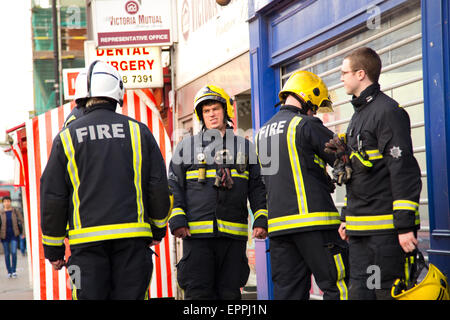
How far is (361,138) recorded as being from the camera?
4848mm

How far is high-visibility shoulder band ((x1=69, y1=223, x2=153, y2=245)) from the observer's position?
15.6 ft

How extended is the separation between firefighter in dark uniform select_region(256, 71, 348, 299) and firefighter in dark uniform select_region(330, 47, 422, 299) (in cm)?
25

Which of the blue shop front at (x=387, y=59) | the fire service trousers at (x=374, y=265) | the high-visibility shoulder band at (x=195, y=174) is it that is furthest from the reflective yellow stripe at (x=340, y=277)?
the high-visibility shoulder band at (x=195, y=174)

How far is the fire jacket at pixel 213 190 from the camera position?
6121 millimetres

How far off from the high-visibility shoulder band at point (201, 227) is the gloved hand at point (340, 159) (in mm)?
1415

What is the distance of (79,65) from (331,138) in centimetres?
3273

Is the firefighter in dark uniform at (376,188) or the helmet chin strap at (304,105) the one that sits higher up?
the helmet chin strap at (304,105)

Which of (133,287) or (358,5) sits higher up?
(358,5)

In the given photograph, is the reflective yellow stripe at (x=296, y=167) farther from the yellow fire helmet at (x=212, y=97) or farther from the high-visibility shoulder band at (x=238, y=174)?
the yellow fire helmet at (x=212, y=97)

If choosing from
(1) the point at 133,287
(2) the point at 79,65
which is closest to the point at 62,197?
(1) the point at 133,287

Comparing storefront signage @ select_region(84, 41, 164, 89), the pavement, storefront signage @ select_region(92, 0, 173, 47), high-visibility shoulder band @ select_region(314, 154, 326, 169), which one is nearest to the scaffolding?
the pavement

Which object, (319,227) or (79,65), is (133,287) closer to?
(319,227)

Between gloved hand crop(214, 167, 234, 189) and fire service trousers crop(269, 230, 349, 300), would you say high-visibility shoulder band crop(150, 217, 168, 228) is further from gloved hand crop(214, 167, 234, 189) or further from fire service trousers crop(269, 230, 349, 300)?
gloved hand crop(214, 167, 234, 189)

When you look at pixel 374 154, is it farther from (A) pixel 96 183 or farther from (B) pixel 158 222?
(A) pixel 96 183
